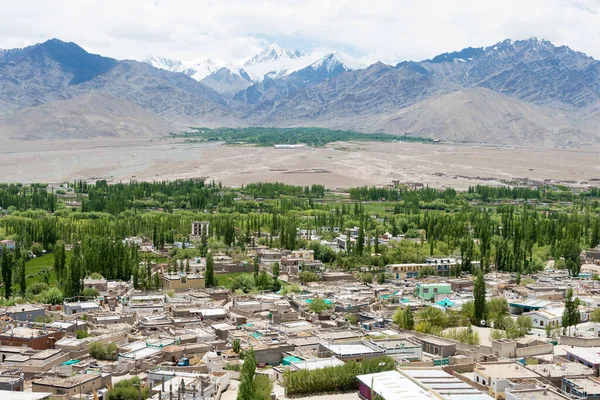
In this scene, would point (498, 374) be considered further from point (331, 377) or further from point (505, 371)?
point (331, 377)

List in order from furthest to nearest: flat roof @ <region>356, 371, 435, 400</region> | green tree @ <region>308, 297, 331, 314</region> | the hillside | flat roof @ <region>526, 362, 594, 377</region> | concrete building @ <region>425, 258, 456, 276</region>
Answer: the hillside < concrete building @ <region>425, 258, 456, 276</region> < green tree @ <region>308, 297, 331, 314</region> < flat roof @ <region>526, 362, 594, 377</region> < flat roof @ <region>356, 371, 435, 400</region>

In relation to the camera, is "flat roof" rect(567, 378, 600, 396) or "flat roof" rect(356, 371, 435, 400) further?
"flat roof" rect(567, 378, 600, 396)

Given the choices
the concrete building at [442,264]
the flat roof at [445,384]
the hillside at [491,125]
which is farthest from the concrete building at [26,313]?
the hillside at [491,125]

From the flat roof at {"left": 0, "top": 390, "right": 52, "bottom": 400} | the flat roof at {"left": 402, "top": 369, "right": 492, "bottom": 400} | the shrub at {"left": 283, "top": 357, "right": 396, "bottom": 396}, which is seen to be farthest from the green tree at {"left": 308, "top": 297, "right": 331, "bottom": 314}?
the flat roof at {"left": 0, "top": 390, "right": 52, "bottom": 400}

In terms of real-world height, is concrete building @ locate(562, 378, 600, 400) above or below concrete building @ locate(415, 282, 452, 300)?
above

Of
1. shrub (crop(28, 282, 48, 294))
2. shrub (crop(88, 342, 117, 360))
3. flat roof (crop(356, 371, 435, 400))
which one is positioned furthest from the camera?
shrub (crop(28, 282, 48, 294))

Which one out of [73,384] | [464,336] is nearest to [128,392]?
[73,384]

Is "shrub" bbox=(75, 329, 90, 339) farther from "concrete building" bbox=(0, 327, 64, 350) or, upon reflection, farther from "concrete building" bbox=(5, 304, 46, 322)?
"concrete building" bbox=(5, 304, 46, 322)
